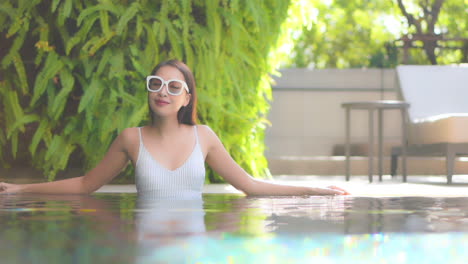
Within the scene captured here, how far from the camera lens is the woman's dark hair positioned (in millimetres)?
3365

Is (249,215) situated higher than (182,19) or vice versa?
(182,19)

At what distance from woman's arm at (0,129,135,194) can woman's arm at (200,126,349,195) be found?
1.39 ft

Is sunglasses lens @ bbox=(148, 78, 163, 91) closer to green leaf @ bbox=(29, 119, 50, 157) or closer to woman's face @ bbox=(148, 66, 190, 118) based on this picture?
woman's face @ bbox=(148, 66, 190, 118)

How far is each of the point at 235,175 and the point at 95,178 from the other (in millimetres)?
723

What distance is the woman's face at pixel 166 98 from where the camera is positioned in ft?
10.7

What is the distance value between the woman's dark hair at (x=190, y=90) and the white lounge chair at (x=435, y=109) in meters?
3.49

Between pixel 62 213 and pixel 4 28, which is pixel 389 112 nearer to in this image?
pixel 4 28

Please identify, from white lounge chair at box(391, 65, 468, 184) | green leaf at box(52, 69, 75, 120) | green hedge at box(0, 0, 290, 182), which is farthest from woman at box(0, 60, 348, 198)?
white lounge chair at box(391, 65, 468, 184)

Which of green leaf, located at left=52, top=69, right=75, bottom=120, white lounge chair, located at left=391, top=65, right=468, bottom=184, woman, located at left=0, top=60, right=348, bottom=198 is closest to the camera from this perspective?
woman, located at left=0, top=60, right=348, bottom=198

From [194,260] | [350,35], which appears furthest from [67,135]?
[350,35]

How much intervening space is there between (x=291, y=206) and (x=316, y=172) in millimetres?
6113

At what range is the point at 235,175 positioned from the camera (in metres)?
3.60

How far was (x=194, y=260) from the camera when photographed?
1.23 meters

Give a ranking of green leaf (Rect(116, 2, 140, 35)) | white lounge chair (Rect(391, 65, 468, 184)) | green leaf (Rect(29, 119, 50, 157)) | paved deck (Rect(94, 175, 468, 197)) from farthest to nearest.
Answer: white lounge chair (Rect(391, 65, 468, 184)) < green leaf (Rect(29, 119, 50, 157)) < green leaf (Rect(116, 2, 140, 35)) < paved deck (Rect(94, 175, 468, 197))
